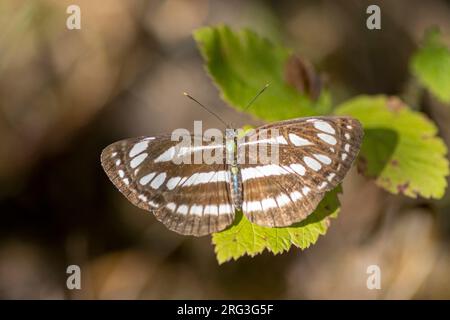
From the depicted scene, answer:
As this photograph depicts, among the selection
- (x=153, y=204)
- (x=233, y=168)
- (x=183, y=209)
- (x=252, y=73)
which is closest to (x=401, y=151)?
(x=252, y=73)

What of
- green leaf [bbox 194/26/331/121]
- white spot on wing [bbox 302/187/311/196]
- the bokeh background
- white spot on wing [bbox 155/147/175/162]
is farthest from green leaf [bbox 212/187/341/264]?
the bokeh background

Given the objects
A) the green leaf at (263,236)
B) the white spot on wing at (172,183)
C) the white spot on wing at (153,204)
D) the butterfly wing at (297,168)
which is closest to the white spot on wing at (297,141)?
the butterfly wing at (297,168)

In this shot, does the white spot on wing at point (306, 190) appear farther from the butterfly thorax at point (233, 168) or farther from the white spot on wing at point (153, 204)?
the white spot on wing at point (153, 204)

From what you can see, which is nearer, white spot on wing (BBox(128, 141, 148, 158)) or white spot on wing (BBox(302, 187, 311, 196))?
white spot on wing (BBox(302, 187, 311, 196))

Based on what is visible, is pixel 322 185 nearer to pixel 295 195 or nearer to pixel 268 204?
pixel 295 195

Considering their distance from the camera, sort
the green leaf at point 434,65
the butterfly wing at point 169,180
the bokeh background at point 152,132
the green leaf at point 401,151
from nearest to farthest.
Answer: the butterfly wing at point 169,180, the green leaf at point 401,151, the green leaf at point 434,65, the bokeh background at point 152,132

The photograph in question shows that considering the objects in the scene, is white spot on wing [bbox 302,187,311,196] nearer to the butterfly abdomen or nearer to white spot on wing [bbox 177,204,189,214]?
the butterfly abdomen
